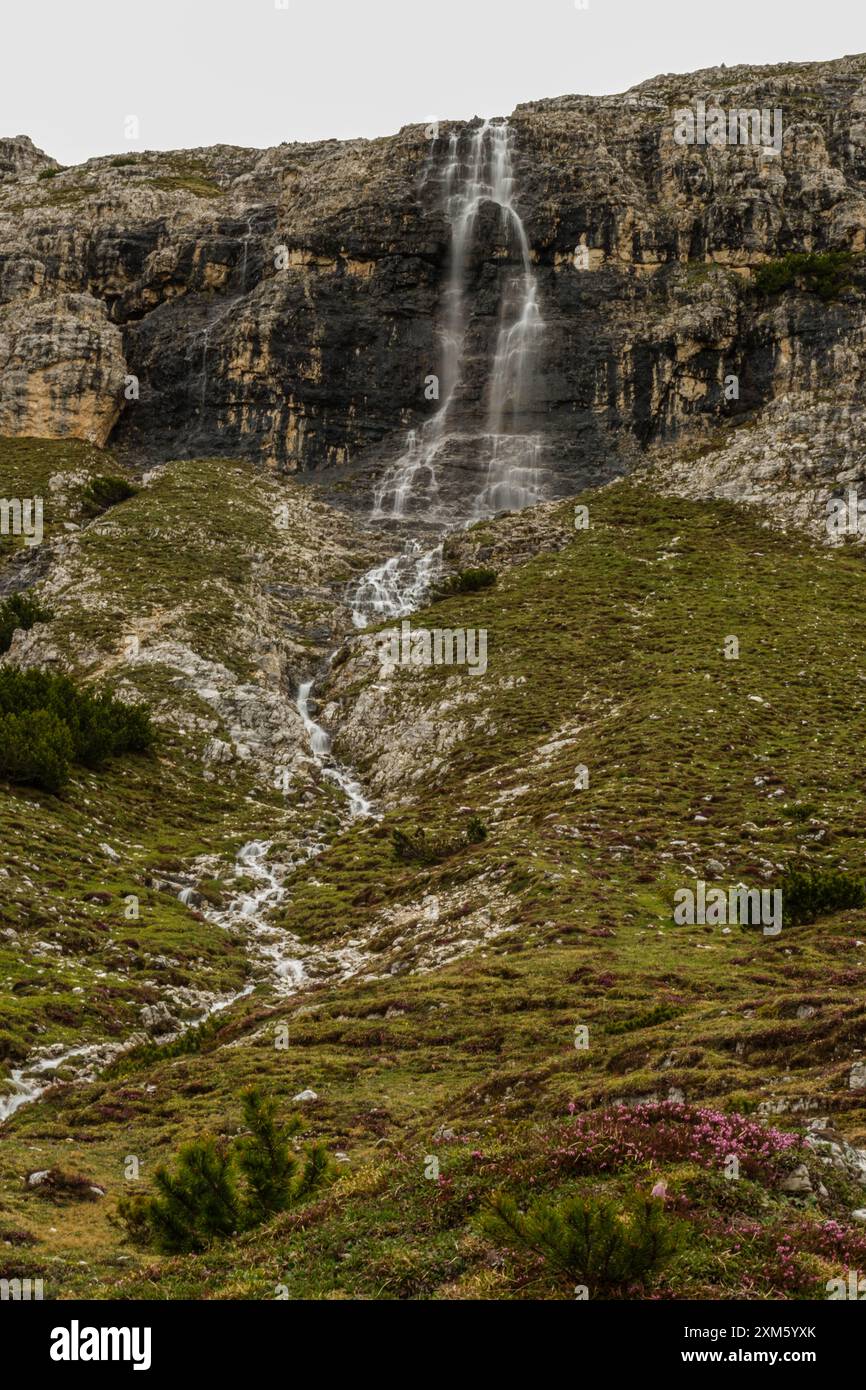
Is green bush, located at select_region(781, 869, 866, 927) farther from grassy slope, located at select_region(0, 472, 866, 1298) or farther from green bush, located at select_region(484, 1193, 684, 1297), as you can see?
green bush, located at select_region(484, 1193, 684, 1297)

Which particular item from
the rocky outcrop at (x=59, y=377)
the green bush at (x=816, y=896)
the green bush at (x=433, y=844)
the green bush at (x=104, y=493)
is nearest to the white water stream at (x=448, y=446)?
the green bush at (x=433, y=844)

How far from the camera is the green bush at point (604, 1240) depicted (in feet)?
30.1

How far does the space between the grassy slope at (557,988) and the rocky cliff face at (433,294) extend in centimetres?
2862

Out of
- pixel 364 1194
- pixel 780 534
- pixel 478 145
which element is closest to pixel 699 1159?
pixel 364 1194

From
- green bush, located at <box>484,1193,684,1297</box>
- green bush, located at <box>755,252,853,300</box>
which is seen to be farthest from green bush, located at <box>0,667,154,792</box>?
green bush, located at <box>755,252,853,300</box>

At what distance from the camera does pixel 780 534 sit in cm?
6812

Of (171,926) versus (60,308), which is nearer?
(171,926)

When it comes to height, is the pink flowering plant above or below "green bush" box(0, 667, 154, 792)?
below

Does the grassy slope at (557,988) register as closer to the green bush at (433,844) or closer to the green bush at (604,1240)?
the green bush at (604,1240)

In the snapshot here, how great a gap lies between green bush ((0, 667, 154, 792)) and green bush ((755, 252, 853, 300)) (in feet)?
211

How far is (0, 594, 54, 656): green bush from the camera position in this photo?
59375 mm

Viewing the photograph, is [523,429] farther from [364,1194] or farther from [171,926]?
[364,1194]

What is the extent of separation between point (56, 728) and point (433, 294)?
211 feet
